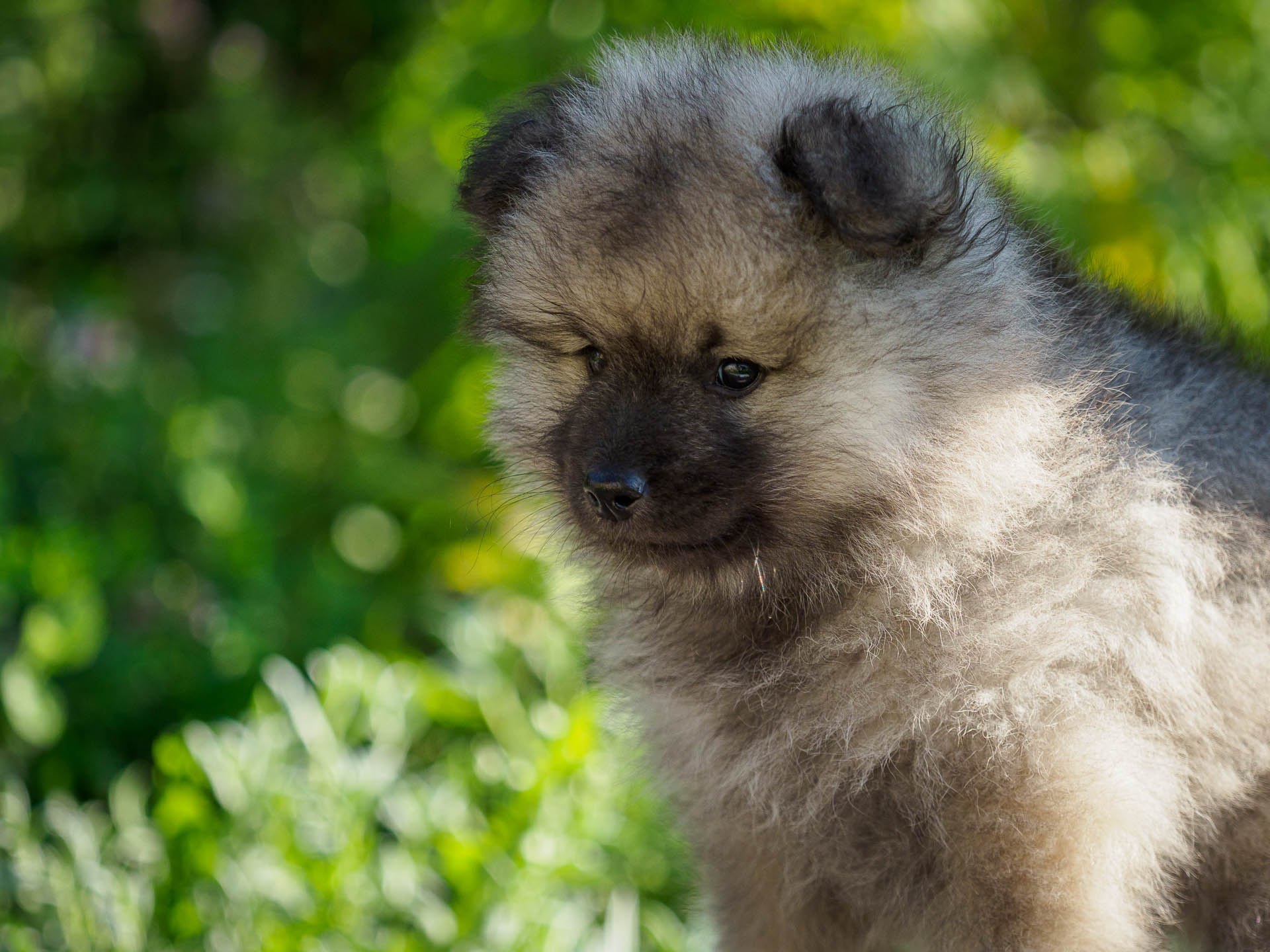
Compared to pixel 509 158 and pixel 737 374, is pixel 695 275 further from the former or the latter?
pixel 509 158

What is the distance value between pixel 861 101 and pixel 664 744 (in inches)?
41.1

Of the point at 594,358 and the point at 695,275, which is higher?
the point at 695,275

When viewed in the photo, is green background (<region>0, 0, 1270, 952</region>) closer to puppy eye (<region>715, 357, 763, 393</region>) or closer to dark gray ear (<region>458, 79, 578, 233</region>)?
dark gray ear (<region>458, 79, 578, 233</region>)

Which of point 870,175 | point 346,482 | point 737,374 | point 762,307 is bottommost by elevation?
point 346,482

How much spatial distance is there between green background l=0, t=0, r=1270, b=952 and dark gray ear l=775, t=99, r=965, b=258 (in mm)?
855

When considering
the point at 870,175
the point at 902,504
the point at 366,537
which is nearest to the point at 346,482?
the point at 366,537

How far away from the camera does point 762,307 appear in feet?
5.57

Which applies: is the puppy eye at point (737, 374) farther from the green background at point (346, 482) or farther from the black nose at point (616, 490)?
the green background at point (346, 482)

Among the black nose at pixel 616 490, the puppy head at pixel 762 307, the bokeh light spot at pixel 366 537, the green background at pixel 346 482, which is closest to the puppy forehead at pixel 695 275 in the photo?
the puppy head at pixel 762 307

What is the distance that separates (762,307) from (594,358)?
0.98 feet

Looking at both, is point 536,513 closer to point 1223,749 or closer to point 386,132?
point 1223,749

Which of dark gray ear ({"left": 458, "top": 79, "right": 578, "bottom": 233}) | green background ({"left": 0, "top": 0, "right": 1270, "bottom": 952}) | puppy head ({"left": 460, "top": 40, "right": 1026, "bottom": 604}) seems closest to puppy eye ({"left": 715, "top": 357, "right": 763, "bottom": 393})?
puppy head ({"left": 460, "top": 40, "right": 1026, "bottom": 604})

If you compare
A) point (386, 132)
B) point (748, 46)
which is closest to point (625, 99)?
point (748, 46)

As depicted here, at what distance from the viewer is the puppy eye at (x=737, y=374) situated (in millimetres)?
1743
